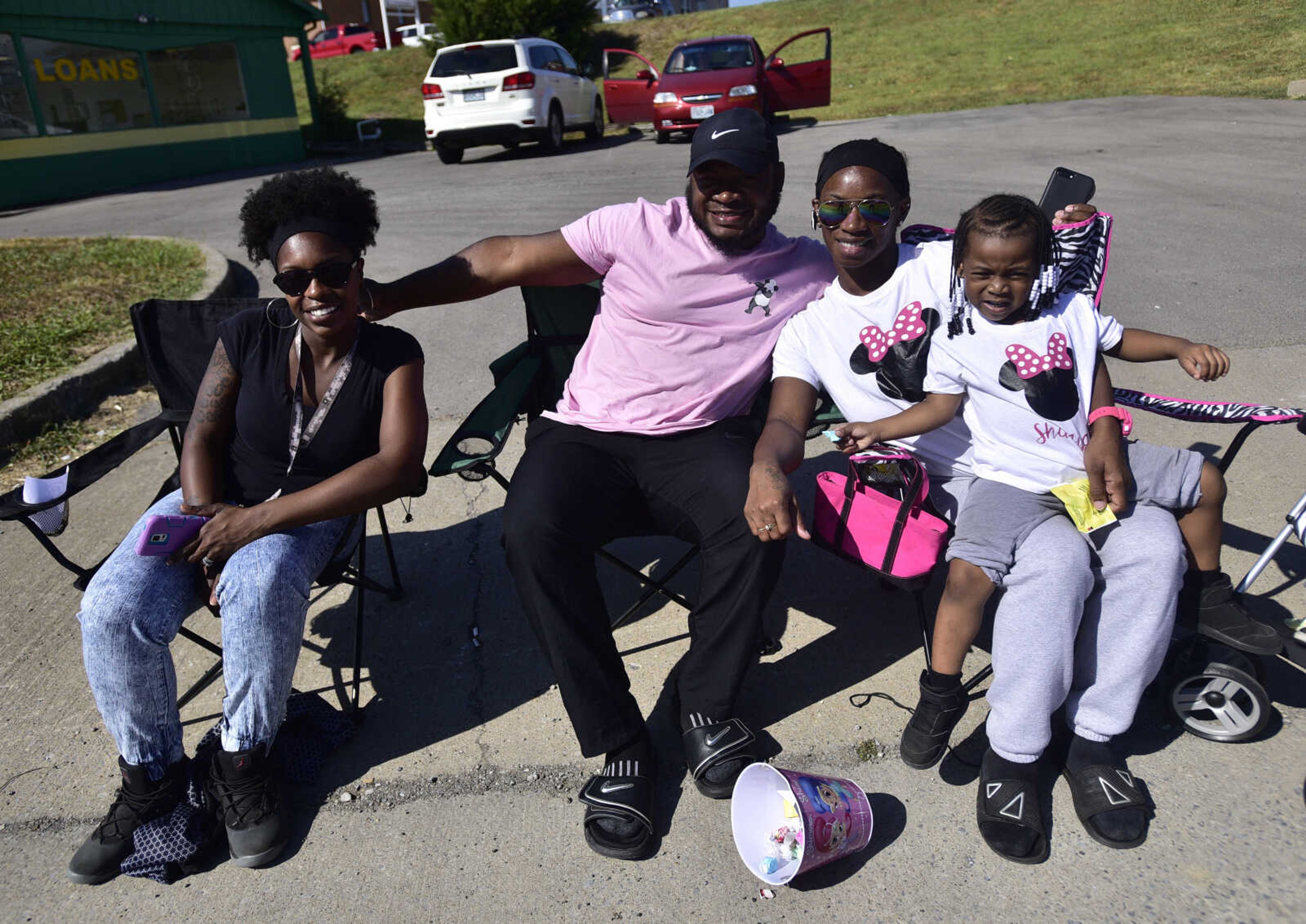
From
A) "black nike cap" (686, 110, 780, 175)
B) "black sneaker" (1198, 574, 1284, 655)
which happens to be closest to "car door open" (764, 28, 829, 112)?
"black nike cap" (686, 110, 780, 175)

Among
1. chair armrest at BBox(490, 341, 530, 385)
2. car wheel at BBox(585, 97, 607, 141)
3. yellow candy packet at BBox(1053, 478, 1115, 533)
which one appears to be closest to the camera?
yellow candy packet at BBox(1053, 478, 1115, 533)

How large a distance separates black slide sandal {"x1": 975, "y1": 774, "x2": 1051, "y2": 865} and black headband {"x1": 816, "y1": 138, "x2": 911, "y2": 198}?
1630 millimetres

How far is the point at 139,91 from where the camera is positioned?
16250 millimetres

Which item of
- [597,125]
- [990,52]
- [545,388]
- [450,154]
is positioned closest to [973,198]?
[545,388]

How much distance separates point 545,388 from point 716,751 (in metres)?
1.59

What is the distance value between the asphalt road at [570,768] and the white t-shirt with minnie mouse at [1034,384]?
72 centimetres

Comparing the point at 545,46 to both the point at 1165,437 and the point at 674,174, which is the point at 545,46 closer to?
the point at 674,174

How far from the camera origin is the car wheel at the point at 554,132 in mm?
14969

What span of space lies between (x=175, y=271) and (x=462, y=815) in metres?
6.55

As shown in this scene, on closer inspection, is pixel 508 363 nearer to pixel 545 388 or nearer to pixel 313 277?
pixel 545 388

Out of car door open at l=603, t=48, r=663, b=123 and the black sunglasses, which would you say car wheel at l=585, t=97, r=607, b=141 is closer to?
car door open at l=603, t=48, r=663, b=123

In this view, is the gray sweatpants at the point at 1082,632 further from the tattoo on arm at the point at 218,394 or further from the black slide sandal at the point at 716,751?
the tattoo on arm at the point at 218,394

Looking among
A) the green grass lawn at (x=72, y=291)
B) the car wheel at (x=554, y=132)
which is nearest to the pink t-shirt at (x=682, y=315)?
the green grass lawn at (x=72, y=291)

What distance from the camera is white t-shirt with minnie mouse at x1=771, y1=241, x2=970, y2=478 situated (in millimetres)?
2688
